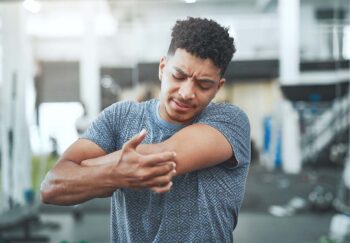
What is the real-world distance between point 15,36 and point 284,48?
5.23 metres

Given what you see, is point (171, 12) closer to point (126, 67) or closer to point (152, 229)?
point (126, 67)

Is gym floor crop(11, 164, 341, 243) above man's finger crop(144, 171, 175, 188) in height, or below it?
below

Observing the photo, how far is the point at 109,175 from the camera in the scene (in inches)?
40.9

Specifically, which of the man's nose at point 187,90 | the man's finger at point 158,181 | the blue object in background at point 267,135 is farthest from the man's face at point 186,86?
the blue object in background at point 267,135

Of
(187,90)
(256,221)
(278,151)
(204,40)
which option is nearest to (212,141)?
(187,90)

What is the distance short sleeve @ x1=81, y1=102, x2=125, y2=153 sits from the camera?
1.22 meters

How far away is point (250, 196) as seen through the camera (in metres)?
6.05

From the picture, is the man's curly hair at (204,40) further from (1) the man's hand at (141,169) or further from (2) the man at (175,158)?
(1) the man's hand at (141,169)

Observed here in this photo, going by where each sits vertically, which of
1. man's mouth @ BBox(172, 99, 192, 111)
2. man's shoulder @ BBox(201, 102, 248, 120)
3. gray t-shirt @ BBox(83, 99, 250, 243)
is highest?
man's mouth @ BBox(172, 99, 192, 111)

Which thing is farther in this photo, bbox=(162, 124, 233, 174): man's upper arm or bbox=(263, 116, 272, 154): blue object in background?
bbox=(263, 116, 272, 154): blue object in background

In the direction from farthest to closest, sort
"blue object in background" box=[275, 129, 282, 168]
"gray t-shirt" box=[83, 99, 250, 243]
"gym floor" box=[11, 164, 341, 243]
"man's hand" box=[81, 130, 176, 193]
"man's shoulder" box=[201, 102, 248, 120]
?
"blue object in background" box=[275, 129, 282, 168] < "gym floor" box=[11, 164, 341, 243] < "man's shoulder" box=[201, 102, 248, 120] < "gray t-shirt" box=[83, 99, 250, 243] < "man's hand" box=[81, 130, 176, 193]

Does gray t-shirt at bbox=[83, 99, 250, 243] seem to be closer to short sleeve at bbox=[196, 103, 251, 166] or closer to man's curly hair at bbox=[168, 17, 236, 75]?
short sleeve at bbox=[196, 103, 251, 166]

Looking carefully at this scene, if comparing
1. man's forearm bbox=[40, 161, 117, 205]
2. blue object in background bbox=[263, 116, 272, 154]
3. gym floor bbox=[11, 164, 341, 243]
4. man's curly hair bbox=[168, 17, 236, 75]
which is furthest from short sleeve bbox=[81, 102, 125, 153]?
blue object in background bbox=[263, 116, 272, 154]

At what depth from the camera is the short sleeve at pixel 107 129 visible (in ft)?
4.01
